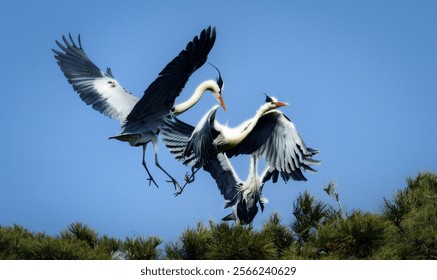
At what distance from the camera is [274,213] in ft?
27.3

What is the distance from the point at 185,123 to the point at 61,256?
5.99 ft

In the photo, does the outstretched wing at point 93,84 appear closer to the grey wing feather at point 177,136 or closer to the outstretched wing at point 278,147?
the grey wing feather at point 177,136

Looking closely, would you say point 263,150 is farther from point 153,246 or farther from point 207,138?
point 153,246

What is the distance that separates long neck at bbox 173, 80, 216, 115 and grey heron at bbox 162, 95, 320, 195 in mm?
387

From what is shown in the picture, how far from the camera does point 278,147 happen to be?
902 centimetres

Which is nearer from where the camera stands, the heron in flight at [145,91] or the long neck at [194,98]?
the heron in flight at [145,91]

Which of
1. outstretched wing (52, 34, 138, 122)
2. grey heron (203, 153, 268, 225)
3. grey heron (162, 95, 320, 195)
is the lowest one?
grey heron (203, 153, 268, 225)

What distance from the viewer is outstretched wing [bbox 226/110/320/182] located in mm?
9008

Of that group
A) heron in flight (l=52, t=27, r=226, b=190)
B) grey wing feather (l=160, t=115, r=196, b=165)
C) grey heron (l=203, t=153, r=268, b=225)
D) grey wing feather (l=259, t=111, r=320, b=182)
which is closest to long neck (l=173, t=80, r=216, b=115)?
heron in flight (l=52, t=27, r=226, b=190)

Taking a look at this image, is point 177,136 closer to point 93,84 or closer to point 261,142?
point 261,142

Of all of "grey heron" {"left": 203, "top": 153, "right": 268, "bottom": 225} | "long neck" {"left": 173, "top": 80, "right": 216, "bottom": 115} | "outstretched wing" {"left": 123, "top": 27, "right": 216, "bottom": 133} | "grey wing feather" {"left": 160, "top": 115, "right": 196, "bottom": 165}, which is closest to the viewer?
"outstretched wing" {"left": 123, "top": 27, "right": 216, "bottom": 133}

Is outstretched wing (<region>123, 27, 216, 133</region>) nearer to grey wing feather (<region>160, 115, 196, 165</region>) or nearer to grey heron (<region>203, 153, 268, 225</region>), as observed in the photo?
grey wing feather (<region>160, 115, 196, 165</region>)

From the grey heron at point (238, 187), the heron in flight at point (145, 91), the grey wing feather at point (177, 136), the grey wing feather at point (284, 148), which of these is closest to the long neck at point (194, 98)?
the heron in flight at point (145, 91)

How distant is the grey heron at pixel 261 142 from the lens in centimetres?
859
